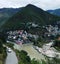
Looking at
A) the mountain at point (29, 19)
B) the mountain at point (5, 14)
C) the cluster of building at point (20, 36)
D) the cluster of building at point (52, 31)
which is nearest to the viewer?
the cluster of building at point (20, 36)

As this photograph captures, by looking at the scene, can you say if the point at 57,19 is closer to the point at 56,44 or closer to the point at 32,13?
the point at 32,13

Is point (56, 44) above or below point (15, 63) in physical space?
below

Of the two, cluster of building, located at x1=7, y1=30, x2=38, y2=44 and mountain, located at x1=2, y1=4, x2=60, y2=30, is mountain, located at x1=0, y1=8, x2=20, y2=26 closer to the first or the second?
mountain, located at x1=2, y1=4, x2=60, y2=30

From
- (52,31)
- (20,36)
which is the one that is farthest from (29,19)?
(20,36)

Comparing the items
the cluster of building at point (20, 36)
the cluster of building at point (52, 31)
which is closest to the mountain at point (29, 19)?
the cluster of building at point (52, 31)

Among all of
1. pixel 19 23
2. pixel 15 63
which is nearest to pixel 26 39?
pixel 19 23

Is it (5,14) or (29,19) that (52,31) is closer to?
(29,19)

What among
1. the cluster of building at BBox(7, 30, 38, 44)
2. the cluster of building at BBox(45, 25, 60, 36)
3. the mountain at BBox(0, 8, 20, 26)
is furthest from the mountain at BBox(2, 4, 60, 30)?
the mountain at BBox(0, 8, 20, 26)

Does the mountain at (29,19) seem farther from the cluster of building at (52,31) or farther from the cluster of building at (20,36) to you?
the cluster of building at (20,36)
